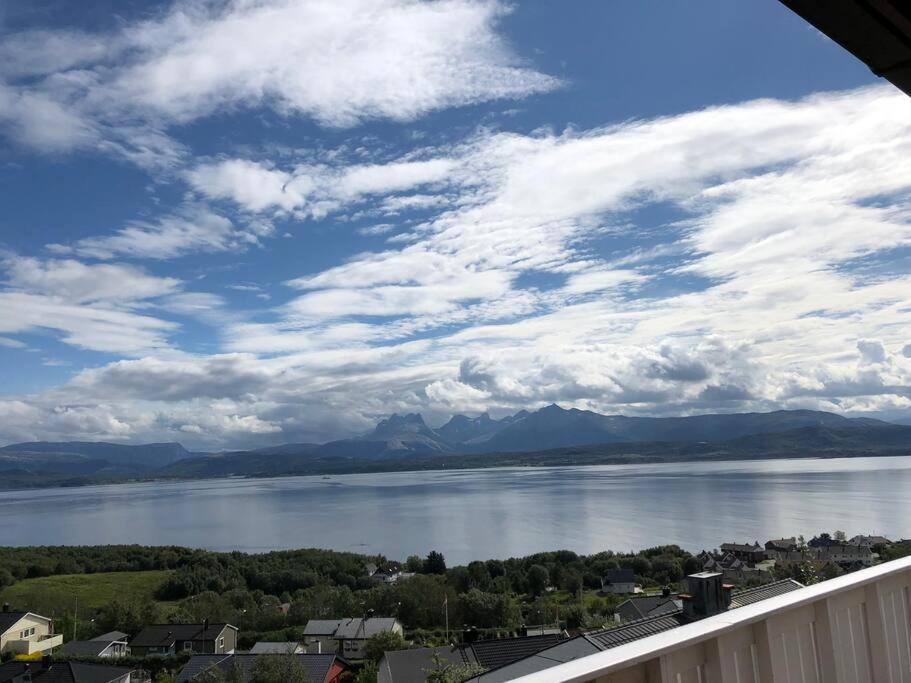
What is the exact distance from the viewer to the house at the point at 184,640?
61.3ft

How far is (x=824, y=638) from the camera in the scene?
152 cm

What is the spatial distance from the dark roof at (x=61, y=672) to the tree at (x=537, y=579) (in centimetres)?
1559

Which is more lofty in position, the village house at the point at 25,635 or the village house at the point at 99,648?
the village house at the point at 25,635

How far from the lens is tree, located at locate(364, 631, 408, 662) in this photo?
1633 centimetres

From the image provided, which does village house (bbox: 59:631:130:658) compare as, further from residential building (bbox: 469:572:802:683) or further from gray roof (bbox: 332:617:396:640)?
residential building (bbox: 469:572:802:683)

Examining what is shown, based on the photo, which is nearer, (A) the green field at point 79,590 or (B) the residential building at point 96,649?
(B) the residential building at point 96,649

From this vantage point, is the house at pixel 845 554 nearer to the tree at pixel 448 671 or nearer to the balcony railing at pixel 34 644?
the tree at pixel 448 671

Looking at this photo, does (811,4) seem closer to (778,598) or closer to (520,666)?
(778,598)

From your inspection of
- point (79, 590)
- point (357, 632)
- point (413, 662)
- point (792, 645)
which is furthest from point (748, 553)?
point (792, 645)

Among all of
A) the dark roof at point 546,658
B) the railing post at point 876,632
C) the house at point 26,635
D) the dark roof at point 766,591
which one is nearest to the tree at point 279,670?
the dark roof at point 546,658

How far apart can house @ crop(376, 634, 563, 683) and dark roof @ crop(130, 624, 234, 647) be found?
748 centimetres

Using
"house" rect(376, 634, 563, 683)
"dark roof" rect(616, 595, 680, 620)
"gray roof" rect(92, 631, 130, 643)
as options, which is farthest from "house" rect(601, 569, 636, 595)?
"gray roof" rect(92, 631, 130, 643)

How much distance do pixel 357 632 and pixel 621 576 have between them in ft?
33.9

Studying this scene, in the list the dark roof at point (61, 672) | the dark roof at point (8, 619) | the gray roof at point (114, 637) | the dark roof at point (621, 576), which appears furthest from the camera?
the dark roof at point (621, 576)
